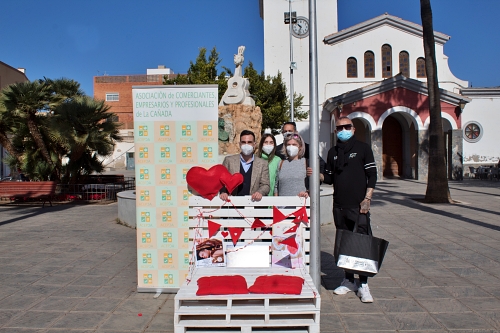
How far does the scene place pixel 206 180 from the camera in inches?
186

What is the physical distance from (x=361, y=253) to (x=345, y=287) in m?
0.65

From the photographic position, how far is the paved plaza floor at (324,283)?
423 cm

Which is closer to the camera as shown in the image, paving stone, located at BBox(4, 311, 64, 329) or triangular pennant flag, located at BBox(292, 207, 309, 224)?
paving stone, located at BBox(4, 311, 64, 329)

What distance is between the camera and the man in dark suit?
5203mm

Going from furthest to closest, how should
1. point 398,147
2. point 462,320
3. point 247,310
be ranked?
point 398,147
point 462,320
point 247,310

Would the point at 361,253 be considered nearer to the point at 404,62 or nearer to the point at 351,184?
the point at 351,184

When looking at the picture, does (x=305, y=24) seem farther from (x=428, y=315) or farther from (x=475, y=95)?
(x=428, y=315)

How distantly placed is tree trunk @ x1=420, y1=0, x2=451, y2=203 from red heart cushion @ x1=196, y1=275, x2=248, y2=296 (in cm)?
1135

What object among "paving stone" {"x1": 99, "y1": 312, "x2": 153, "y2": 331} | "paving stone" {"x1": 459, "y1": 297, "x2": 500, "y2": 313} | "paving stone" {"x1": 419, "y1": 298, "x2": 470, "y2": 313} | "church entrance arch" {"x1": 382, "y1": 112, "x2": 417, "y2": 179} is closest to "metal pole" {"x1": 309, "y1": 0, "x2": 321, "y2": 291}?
"paving stone" {"x1": 419, "y1": 298, "x2": 470, "y2": 313}

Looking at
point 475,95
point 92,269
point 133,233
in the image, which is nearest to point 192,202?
point 92,269

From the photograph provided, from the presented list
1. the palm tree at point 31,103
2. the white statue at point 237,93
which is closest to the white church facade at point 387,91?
the white statue at point 237,93

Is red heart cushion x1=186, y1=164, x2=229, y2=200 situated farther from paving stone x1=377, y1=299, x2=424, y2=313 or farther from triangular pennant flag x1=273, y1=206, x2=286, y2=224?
paving stone x1=377, y1=299, x2=424, y2=313

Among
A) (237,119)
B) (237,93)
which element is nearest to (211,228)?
(237,119)

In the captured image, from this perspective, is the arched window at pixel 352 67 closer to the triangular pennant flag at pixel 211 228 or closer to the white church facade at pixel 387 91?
the white church facade at pixel 387 91
